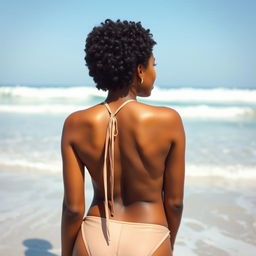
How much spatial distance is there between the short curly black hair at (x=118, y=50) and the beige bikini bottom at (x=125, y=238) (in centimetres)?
60

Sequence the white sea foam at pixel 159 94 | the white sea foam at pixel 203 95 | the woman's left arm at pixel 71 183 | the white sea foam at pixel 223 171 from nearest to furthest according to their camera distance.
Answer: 1. the woman's left arm at pixel 71 183
2. the white sea foam at pixel 223 171
3. the white sea foam at pixel 159 94
4. the white sea foam at pixel 203 95

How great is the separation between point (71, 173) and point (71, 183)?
5 centimetres

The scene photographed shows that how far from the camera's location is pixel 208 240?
3557 millimetres

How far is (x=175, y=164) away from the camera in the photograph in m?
1.59

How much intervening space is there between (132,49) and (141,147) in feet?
1.34

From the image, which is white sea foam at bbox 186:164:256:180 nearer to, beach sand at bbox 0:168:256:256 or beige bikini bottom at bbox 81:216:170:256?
beach sand at bbox 0:168:256:256

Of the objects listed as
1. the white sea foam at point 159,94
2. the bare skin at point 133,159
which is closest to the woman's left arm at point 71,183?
the bare skin at point 133,159

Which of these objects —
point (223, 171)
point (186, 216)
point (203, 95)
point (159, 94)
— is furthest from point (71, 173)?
point (203, 95)

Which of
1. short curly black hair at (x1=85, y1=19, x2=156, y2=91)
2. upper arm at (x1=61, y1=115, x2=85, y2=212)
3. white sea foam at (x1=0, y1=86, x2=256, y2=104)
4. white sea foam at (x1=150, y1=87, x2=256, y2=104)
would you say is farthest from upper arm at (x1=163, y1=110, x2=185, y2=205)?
white sea foam at (x1=150, y1=87, x2=256, y2=104)

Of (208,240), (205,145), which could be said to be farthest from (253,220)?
(205,145)

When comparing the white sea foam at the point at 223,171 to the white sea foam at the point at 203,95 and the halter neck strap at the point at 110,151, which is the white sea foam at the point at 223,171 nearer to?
the halter neck strap at the point at 110,151

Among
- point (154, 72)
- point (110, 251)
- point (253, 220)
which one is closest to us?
point (110, 251)

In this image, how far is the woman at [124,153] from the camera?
150 cm

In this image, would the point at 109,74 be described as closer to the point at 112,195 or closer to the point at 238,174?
the point at 112,195
